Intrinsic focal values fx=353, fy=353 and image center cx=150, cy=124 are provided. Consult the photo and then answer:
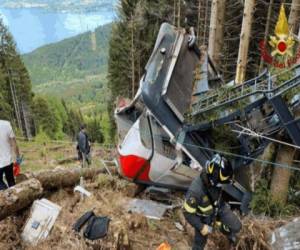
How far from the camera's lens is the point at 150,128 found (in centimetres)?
589

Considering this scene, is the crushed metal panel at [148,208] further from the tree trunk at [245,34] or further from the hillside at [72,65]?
the hillside at [72,65]

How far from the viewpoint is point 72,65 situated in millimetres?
180375

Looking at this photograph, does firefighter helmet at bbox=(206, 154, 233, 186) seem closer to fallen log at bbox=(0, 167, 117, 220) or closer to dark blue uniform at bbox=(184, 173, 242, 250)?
dark blue uniform at bbox=(184, 173, 242, 250)

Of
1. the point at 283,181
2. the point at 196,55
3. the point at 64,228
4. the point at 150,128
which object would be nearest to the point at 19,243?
the point at 64,228

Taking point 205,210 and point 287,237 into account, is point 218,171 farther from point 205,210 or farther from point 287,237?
point 287,237

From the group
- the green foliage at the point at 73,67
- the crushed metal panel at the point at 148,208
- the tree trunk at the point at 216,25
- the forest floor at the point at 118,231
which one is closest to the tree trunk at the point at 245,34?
the tree trunk at the point at 216,25

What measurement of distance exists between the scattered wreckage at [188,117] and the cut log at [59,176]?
1146mm

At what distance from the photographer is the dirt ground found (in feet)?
14.0

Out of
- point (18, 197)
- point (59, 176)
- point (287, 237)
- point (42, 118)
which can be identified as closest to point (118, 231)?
point (18, 197)

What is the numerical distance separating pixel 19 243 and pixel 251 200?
133 inches

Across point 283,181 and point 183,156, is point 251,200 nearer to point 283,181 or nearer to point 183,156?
point 283,181

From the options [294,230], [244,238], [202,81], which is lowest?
[244,238]

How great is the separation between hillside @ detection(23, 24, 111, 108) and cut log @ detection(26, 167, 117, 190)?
14149cm

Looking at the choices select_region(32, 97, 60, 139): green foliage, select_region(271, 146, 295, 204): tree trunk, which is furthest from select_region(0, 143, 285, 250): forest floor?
select_region(32, 97, 60, 139): green foliage
